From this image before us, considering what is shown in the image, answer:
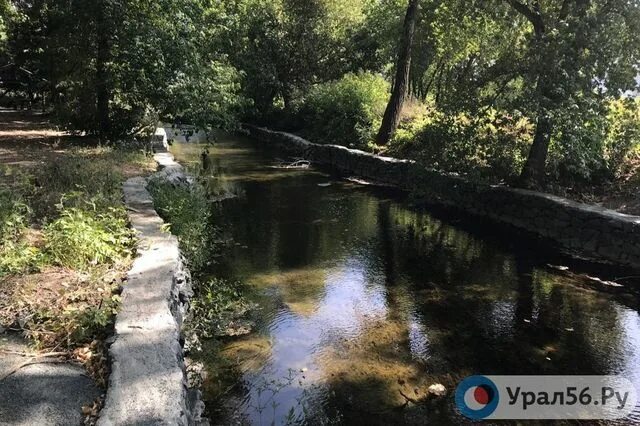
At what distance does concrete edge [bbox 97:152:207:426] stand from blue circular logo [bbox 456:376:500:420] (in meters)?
2.43

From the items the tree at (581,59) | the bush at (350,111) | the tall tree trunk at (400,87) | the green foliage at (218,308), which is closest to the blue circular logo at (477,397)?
the green foliage at (218,308)

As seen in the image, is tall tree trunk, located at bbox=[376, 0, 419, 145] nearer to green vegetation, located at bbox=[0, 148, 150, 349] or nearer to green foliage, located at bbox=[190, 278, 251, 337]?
green foliage, located at bbox=[190, 278, 251, 337]

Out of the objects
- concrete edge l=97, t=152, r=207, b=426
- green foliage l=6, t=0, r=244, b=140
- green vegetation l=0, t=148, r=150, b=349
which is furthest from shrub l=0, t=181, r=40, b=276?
green foliage l=6, t=0, r=244, b=140

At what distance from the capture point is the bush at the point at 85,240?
5039 millimetres

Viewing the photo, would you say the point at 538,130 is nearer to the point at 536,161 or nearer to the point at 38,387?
the point at 536,161

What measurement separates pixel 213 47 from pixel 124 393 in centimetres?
1327

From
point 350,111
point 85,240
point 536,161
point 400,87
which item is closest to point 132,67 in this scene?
point 85,240

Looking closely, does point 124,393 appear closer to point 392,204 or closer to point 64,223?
point 64,223

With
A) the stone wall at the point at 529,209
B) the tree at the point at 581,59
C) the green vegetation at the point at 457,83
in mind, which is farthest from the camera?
the green vegetation at the point at 457,83

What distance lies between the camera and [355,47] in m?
27.5

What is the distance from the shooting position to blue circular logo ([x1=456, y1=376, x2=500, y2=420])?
188 inches

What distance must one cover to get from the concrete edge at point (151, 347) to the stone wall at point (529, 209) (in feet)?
23.7

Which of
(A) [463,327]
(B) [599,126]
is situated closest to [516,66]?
(B) [599,126]

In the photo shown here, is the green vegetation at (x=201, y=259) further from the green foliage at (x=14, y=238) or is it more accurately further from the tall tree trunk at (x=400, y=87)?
the tall tree trunk at (x=400, y=87)
